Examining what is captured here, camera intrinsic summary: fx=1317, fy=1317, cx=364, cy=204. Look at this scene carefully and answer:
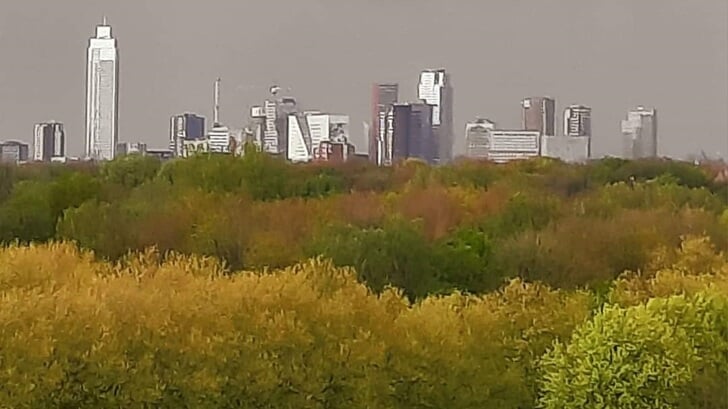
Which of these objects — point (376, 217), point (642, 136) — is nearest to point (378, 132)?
point (642, 136)

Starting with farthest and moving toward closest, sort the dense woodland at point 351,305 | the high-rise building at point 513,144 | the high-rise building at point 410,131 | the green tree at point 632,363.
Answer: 1. the high-rise building at point 513,144
2. the high-rise building at point 410,131
3. the green tree at point 632,363
4. the dense woodland at point 351,305

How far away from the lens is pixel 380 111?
45.9 m

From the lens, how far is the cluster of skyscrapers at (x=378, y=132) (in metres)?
40.2

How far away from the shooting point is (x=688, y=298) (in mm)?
18047

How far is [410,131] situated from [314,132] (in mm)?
3502

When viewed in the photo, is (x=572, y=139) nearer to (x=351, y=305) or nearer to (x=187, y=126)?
(x=187, y=126)

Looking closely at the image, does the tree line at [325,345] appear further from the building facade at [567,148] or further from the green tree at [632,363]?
the building facade at [567,148]

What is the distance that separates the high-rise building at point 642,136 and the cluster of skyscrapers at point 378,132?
0.03m

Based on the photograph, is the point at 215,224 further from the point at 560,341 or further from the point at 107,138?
the point at 107,138

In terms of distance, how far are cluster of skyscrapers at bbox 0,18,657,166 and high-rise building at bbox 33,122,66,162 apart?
1.3 inches

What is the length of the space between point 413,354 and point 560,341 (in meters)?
2.22

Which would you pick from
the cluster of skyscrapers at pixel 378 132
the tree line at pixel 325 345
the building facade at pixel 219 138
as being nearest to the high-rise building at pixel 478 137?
the cluster of skyscrapers at pixel 378 132

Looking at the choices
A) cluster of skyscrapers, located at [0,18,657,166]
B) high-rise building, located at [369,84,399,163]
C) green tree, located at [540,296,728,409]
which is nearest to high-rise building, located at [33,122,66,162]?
cluster of skyscrapers, located at [0,18,657,166]

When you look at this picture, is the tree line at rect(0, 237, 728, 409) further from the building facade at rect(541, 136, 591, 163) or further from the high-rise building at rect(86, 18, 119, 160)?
the building facade at rect(541, 136, 591, 163)
